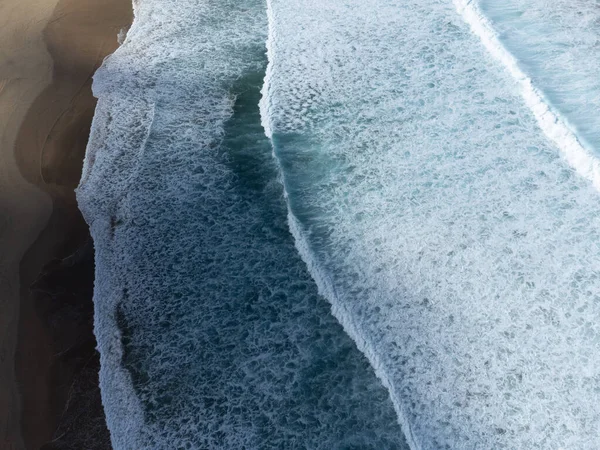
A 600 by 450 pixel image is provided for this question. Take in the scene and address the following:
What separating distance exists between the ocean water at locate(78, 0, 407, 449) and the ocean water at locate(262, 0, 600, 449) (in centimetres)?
18

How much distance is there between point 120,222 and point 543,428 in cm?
274

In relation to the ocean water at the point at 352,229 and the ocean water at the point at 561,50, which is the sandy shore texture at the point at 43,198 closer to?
the ocean water at the point at 352,229

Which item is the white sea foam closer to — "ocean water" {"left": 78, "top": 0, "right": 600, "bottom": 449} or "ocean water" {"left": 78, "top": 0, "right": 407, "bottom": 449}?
"ocean water" {"left": 78, "top": 0, "right": 600, "bottom": 449}

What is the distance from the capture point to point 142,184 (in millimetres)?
3988

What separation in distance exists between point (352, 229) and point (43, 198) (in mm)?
2016

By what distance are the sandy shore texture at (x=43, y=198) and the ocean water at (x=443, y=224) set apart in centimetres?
143

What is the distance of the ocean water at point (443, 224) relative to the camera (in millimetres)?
2961

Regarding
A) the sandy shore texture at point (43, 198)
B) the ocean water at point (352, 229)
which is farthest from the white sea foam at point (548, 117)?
the sandy shore texture at point (43, 198)

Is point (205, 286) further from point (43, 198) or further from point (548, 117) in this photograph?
point (548, 117)

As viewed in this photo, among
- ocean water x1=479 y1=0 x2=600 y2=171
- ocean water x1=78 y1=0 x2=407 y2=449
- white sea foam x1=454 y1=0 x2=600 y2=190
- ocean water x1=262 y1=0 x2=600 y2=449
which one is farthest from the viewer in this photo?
ocean water x1=479 y1=0 x2=600 y2=171

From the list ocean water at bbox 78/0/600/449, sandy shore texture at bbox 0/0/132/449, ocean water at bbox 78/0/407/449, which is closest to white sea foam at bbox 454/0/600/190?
ocean water at bbox 78/0/600/449

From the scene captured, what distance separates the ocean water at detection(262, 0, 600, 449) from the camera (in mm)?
2961

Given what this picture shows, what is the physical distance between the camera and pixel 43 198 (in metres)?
3.72

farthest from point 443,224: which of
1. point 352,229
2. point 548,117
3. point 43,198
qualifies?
point 43,198
